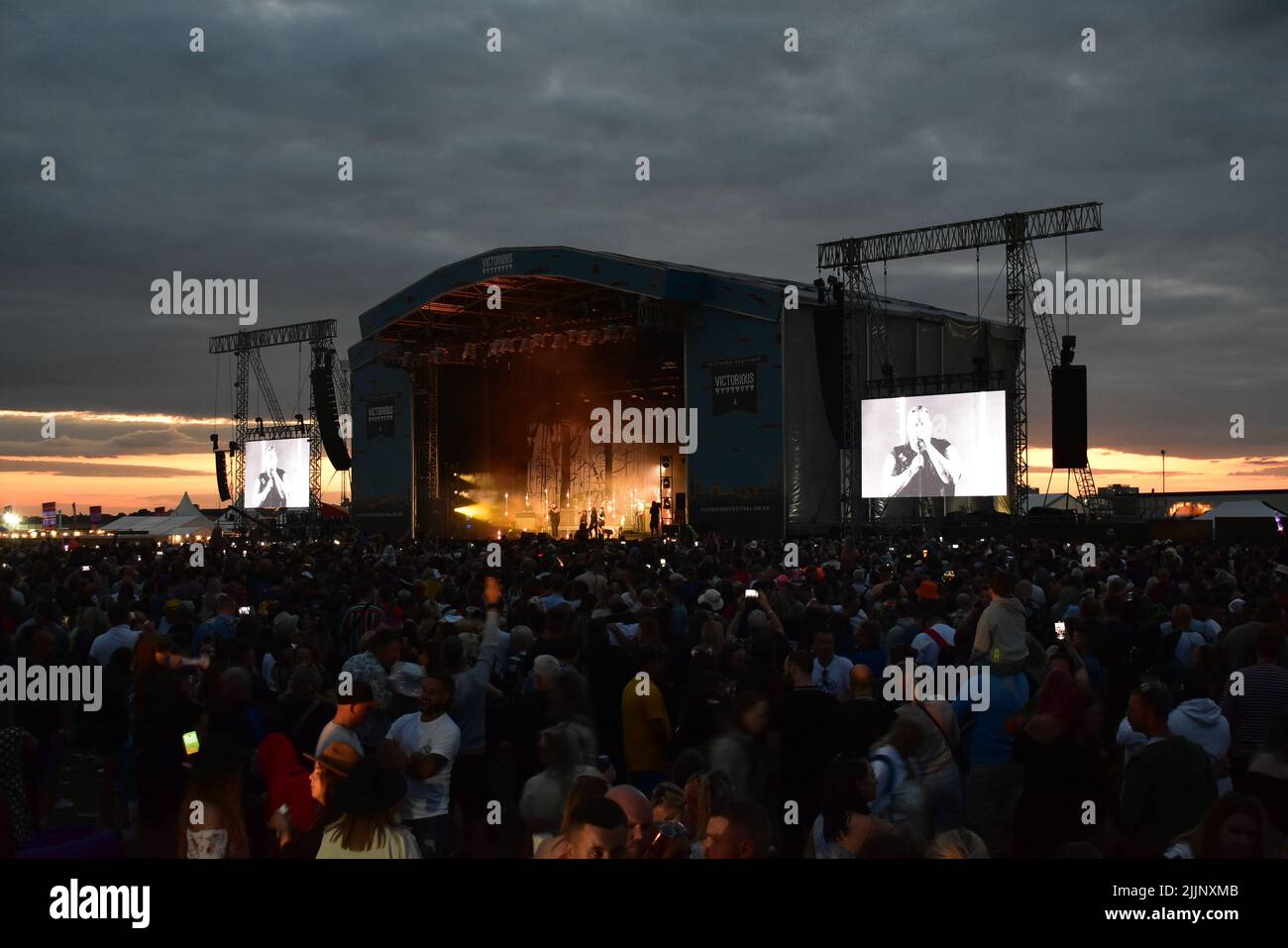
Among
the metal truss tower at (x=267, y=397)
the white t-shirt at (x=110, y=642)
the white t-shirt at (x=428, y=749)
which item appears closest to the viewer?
the white t-shirt at (x=428, y=749)

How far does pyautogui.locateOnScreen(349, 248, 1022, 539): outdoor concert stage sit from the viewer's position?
109 feet

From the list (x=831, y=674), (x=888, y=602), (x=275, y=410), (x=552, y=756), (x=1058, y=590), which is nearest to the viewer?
(x=552, y=756)

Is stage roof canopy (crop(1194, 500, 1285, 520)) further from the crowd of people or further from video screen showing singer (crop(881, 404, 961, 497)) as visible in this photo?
the crowd of people

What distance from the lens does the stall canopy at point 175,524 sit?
5069 centimetres

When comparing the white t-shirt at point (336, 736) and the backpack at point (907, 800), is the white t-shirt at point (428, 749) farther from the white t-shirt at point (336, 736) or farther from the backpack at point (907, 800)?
the backpack at point (907, 800)

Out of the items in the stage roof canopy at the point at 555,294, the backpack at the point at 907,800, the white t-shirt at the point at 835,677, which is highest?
the stage roof canopy at the point at 555,294

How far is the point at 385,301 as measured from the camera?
38531 millimetres

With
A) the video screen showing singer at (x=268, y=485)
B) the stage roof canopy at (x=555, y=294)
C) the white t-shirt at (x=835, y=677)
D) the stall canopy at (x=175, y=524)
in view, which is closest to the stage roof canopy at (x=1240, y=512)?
the stage roof canopy at (x=555, y=294)

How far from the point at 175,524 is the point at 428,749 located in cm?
5007

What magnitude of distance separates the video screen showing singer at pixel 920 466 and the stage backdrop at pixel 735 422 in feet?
10.8

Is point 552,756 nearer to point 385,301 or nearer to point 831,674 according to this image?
point 831,674

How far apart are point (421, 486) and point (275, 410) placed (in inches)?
537

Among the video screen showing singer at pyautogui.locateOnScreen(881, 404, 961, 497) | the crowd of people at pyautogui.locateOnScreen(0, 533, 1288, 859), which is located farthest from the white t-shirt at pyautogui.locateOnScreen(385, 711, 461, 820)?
the video screen showing singer at pyautogui.locateOnScreen(881, 404, 961, 497)
